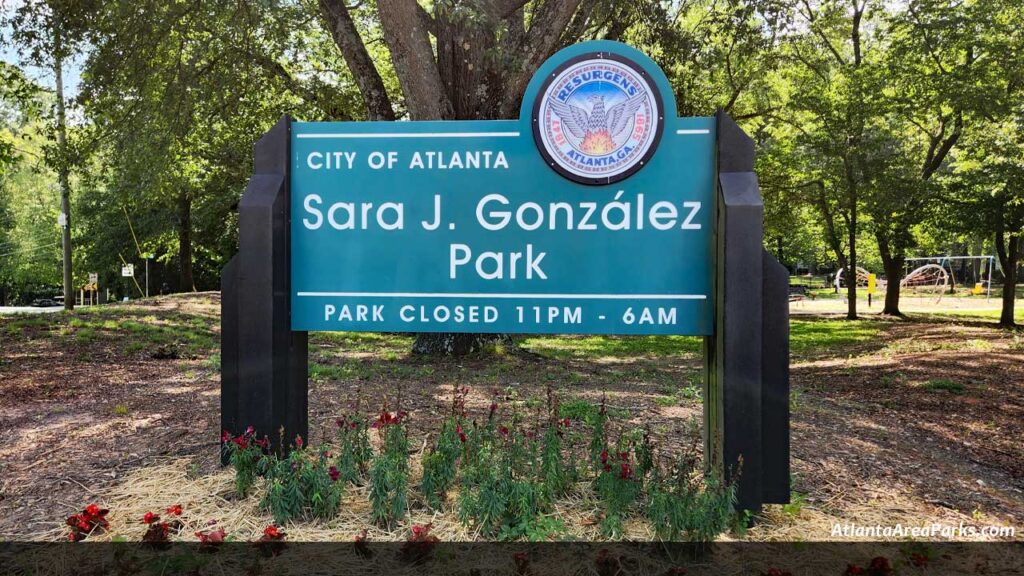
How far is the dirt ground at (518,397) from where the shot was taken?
3707 mm

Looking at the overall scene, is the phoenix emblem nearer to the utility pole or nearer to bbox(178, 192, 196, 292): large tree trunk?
the utility pole

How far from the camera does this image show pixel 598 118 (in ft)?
Answer: 12.1

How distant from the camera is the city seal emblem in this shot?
3.65 metres

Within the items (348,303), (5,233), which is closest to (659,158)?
(348,303)

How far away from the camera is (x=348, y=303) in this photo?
3.93 meters

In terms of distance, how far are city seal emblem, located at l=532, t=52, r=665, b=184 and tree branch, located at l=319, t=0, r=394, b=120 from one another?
6.20m

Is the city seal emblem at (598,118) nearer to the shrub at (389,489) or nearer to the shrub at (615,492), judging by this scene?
the shrub at (615,492)

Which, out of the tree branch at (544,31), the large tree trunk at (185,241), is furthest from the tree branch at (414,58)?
the large tree trunk at (185,241)

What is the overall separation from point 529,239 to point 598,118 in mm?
758

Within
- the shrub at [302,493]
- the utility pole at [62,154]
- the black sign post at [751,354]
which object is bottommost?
the shrub at [302,493]

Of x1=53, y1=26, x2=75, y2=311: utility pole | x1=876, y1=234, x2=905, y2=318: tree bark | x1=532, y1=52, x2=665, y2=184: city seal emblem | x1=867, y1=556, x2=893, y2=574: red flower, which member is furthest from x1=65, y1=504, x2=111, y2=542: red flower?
x1=876, y1=234, x2=905, y2=318: tree bark

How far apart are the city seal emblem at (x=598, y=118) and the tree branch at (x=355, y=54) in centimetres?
620

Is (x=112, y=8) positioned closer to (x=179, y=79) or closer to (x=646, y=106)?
(x=179, y=79)

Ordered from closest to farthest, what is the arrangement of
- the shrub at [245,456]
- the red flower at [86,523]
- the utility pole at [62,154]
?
1. the red flower at [86,523]
2. the shrub at [245,456]
3. the utility pole at [62,154]
